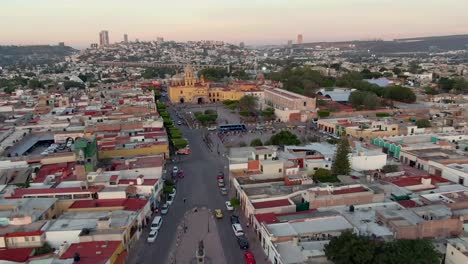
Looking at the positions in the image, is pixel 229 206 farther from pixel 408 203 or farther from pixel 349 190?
pixel 408 203

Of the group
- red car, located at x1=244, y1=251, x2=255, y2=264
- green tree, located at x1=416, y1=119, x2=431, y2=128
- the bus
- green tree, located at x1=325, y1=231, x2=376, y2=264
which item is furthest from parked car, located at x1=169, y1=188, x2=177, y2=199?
green tree, located at x1=416, y1=119, x2=431, y2=128

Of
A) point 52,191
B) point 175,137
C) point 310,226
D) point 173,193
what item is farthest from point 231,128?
point 310,226

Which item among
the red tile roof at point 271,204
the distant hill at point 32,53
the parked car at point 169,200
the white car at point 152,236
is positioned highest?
the distant hill at point 32,53

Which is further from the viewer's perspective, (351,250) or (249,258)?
(249,258)

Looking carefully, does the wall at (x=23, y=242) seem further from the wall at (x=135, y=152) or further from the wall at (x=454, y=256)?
the wall at (x=454, y=256)

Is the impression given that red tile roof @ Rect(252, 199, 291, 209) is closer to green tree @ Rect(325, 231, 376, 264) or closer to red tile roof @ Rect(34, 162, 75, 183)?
green tree @ Rect(325, 231, 376, 264)

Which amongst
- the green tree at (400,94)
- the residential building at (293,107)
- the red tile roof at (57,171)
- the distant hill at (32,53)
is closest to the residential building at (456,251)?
the red tile roof at (57,171)
